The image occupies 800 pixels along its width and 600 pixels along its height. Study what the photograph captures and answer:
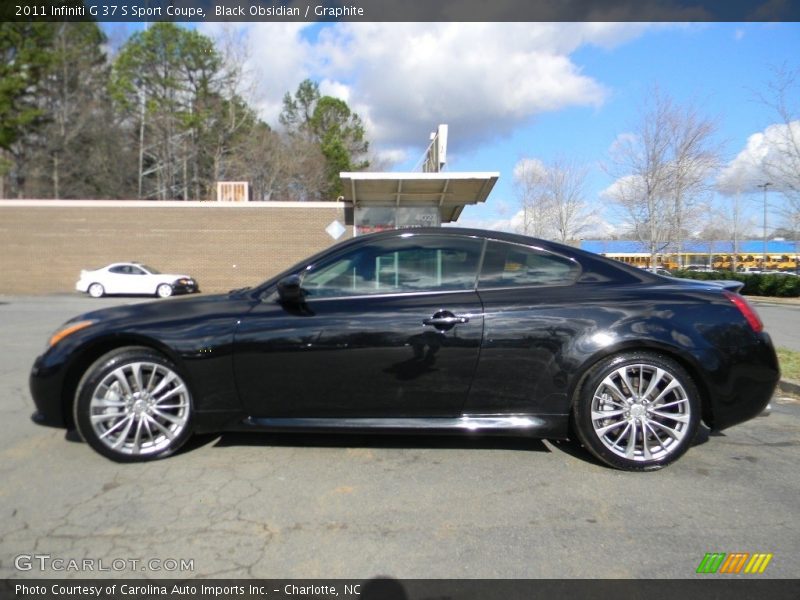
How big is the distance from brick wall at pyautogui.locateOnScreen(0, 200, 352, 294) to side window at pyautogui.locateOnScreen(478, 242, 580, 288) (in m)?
20.4

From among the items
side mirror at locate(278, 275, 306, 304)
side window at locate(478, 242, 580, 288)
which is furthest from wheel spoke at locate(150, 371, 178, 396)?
side window at locate(478, 242, 580, 288)

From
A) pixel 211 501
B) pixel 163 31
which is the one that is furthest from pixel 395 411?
pixel 163 31

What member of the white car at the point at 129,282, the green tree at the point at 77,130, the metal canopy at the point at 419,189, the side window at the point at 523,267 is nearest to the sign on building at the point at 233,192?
the white car at the point at 129,282

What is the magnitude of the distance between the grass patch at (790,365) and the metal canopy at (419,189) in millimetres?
11110

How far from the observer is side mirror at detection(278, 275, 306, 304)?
3.45 metres

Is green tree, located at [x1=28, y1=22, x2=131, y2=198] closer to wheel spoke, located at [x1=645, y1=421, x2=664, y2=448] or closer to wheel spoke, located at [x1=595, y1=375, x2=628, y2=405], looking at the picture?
wheel spoke, located at [x1=595, y1=375, x2=628, y2=405]

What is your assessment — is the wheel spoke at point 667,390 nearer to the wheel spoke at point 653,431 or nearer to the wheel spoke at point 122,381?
the wheel spoke at point 653,431

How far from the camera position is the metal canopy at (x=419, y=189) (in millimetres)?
17359

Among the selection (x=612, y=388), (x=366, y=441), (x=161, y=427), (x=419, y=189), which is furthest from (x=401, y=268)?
(x=419, y=189)

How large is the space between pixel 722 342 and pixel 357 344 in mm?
2442

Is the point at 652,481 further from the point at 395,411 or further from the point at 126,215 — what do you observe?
the point at 126,215

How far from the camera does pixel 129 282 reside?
70.1 ft

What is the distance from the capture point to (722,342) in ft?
11.3

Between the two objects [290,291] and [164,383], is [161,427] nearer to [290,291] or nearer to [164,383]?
[164,383]
